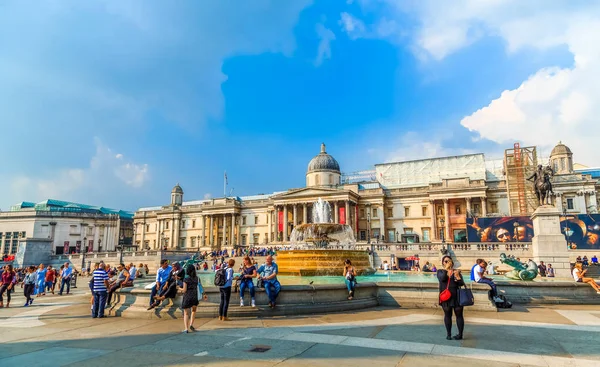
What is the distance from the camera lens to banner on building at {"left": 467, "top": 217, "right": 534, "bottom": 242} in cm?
4112

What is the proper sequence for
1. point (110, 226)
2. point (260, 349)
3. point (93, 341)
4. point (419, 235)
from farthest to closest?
point (110, 226) < point (419, 235) < point (93, 341) < point (260, 349)

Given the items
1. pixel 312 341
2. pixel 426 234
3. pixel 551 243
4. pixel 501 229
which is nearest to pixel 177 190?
pixel 426 234

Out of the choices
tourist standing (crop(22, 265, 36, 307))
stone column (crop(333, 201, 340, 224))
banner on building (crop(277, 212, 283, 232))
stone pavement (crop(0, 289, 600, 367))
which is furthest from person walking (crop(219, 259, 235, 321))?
banner on building (crop(277, 212, 283, 232))

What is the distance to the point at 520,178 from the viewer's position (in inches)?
2051

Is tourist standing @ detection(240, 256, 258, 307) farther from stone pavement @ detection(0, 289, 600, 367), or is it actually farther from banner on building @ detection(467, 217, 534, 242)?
banner on building @ detection(467, 217, 534, 242)

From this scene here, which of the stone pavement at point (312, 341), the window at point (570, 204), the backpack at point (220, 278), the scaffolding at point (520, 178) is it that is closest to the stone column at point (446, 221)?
the scaffolding at point (520, 178)

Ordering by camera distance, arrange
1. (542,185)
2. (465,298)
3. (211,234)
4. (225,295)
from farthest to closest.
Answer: (211,234), (542,185), (225,295), (465,298)

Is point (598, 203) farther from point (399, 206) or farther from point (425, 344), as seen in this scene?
point (425, 344)

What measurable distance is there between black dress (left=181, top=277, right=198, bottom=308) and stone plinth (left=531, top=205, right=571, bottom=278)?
18778 mm

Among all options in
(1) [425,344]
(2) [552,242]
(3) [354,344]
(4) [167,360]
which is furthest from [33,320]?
(2) [552,242]

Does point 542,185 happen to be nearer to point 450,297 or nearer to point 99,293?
point 450,297

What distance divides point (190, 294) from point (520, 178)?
55579 mm

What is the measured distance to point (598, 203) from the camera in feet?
174

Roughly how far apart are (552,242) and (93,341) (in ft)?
70.2
